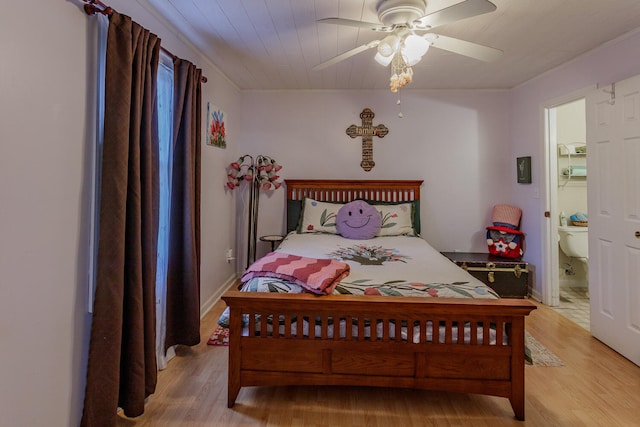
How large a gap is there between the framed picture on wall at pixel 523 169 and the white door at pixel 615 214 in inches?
33.3

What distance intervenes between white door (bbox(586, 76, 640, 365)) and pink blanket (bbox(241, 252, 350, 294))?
6.58 ft

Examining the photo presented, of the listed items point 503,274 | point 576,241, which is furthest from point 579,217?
point 503,274

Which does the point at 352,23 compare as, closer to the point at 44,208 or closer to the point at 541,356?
the point at 44,208

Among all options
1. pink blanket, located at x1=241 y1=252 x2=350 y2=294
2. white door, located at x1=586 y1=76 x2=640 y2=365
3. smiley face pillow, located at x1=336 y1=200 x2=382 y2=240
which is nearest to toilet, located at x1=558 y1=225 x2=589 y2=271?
white door, located at x1=586 y1=76 x2=640 y2=365

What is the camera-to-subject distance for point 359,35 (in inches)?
100

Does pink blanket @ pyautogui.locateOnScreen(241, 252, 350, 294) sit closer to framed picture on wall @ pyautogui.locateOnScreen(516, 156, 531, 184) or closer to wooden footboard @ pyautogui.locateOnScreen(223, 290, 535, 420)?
wooden footboard @ pyautogui.locateOnScreen(223, 290, 535, 420)

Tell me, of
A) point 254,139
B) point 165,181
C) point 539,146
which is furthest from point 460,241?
point 165,181

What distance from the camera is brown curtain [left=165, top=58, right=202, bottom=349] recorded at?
7.63ft

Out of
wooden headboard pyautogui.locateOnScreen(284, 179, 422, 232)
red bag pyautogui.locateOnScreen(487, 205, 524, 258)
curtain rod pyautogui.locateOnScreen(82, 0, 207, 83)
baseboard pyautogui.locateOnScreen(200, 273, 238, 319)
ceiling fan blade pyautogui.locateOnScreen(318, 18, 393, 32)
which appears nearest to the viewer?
curtain rod pyautogui.locateOnScreen(82, 0, 207, 83)

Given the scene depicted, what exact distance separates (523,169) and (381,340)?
9.33ft

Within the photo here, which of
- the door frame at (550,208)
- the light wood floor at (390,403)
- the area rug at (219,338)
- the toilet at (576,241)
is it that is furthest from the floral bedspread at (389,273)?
the toilet at (576,241)

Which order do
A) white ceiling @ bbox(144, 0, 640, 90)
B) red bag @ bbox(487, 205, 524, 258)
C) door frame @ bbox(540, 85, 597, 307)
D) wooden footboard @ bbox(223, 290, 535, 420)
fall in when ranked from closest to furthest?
wooden footboard @ bbox(223, 290, 535, 420)
white ceiling @ bbox(144, 0, 640, 90)
door frame @ bbox(540, 85, 597, 307)
red bag @ bbox(487, 205, 524, 258)

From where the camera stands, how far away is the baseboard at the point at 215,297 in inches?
123

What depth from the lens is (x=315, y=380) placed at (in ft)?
5.96
